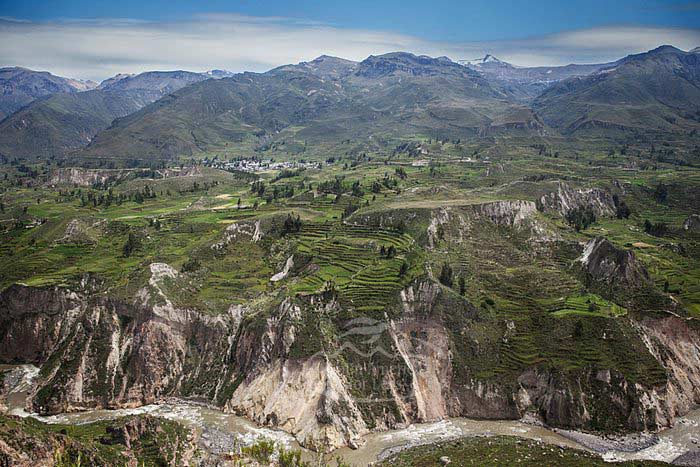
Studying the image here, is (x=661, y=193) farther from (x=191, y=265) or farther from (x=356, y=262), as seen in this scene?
(x=191, y=265)

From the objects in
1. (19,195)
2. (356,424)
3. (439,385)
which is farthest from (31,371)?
(19,195)

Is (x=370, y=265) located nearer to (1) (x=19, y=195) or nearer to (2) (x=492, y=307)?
(2) (x=492, y=307)

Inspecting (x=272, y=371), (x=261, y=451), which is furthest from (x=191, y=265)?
(x=261, y=451)

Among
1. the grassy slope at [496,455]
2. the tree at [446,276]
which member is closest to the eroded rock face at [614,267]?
the tree at [446,276]

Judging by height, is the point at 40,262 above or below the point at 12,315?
above

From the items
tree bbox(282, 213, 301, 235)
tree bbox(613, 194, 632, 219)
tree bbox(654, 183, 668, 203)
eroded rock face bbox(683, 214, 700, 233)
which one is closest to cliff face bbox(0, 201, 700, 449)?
tree bbox(282, 213, 301, 235)
